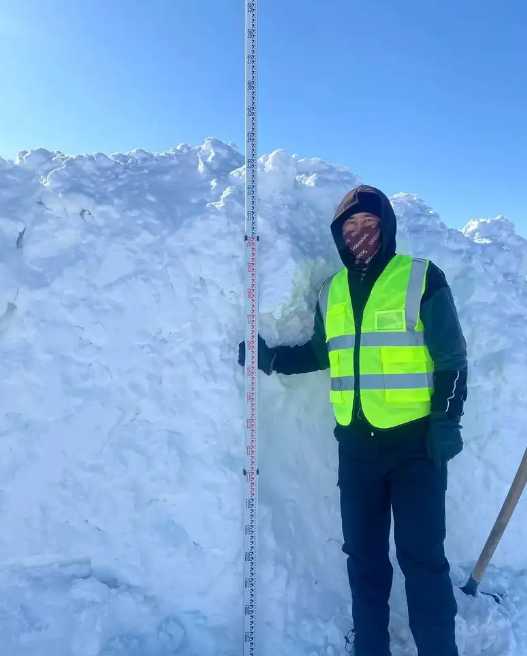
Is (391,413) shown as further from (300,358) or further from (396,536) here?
A: (300,358)

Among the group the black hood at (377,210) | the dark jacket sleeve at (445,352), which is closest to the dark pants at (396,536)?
the dark jacket sleeve at (445,352)

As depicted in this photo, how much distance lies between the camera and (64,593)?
3656 millimetres

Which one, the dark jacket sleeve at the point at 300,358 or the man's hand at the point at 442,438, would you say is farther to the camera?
the dark jacket sleeve at the point at 300,358

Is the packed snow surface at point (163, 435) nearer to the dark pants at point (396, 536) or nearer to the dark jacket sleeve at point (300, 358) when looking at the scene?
the dark jacket sleeve at point (300, 358)

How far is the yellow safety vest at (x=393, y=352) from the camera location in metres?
3.18

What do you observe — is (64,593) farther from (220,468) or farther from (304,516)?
(304,516)

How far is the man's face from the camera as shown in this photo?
3.35 m

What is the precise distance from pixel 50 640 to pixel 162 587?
0.74 m

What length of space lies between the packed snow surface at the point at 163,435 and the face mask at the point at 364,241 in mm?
673

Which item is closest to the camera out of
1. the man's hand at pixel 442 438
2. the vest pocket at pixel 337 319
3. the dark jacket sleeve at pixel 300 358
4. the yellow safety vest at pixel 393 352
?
the man's hand at pixel 442 438

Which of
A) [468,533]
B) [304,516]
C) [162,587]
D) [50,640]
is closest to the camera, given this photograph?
[50,640]

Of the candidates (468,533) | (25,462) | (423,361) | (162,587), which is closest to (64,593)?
(162,587)

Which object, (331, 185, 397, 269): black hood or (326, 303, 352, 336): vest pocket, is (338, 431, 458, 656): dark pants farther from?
(331, 185, 397, 269): black hood

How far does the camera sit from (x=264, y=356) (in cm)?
388
